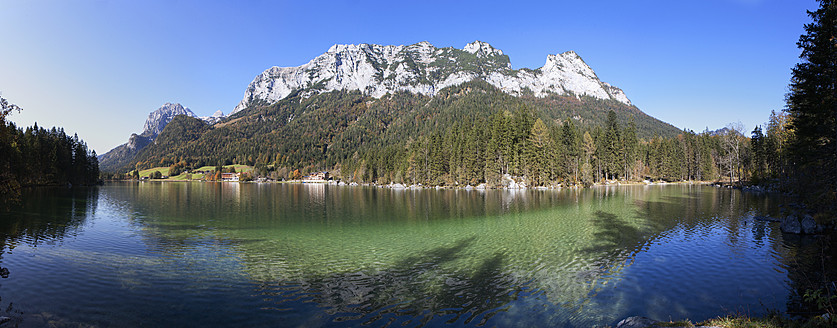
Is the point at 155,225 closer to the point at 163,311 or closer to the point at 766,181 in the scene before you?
the point at 163,311

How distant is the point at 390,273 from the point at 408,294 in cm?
281

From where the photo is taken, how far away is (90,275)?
47.6 ft

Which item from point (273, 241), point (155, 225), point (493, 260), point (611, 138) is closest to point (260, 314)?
point (493, 260)

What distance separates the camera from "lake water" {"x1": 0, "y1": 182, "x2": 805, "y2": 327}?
35.0 ft

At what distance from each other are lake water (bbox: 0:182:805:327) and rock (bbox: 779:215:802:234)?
0.78m

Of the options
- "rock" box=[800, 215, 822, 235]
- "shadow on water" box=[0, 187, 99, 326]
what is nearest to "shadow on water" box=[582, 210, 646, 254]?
"rock" box=[800, 215, 822, 235]

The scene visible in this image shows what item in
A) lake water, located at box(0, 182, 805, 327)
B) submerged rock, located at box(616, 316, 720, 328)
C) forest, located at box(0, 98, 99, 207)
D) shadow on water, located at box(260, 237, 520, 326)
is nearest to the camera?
submerged rock, located at box(616, 316, 720, 328)

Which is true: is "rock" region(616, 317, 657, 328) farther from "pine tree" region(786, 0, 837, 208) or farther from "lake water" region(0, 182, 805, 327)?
"pine tree" region(786, 0, 837, 208)

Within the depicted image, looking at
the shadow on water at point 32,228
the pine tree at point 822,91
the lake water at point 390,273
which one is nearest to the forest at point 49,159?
the shadow on water at point 32,228

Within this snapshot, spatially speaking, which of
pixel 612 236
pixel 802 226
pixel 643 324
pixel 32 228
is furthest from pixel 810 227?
pixel 32 228

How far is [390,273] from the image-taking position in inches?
588

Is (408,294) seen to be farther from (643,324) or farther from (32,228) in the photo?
(32,228)

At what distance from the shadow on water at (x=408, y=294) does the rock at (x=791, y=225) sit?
2128 cm

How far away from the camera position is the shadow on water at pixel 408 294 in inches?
404
